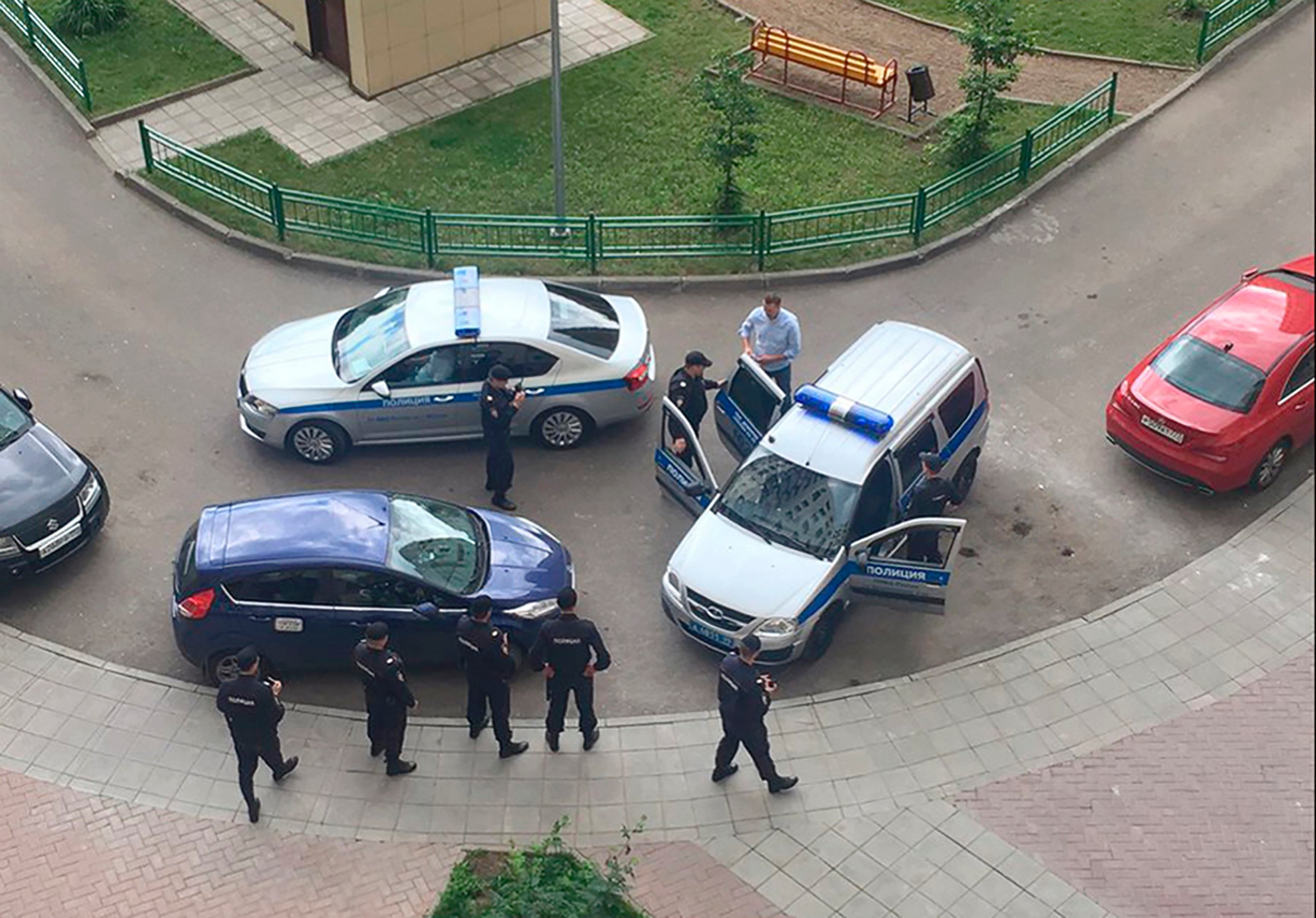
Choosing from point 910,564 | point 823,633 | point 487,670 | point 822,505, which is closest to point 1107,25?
point 822,505

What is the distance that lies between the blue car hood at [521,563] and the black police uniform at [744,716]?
1.89 metres

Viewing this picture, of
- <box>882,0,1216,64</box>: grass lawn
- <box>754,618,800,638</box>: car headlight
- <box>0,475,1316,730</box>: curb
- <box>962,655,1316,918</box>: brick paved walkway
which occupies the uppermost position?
<box>882,0,1216,64</box>: grass lawn

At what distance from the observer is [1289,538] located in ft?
51.5

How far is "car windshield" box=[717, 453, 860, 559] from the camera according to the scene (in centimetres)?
1410

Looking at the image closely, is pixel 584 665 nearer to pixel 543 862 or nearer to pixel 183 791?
pixel 543 862

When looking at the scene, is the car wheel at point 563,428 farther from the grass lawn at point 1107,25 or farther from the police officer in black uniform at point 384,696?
the grass lawn at point 1107,25

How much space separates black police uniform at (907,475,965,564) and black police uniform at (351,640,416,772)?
4.60 metres

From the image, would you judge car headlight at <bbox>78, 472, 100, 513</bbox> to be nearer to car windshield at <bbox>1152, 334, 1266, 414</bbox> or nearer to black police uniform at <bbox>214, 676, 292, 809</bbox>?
black police uniform at <bbox>214, 676, 292, 809</bbox>

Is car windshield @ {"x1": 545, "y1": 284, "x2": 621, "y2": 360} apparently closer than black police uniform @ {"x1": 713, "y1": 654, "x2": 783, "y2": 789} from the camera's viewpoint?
No

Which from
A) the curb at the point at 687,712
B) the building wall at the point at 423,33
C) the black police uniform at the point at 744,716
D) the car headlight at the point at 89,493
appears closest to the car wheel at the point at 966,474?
the curb at the point at 687,712

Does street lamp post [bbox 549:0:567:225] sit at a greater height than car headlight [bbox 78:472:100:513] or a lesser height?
greater

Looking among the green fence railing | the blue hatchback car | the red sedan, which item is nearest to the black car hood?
the blue hatchback car

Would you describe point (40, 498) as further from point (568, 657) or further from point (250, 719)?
point (568, 657)

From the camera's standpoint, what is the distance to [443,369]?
1589 centimetres
